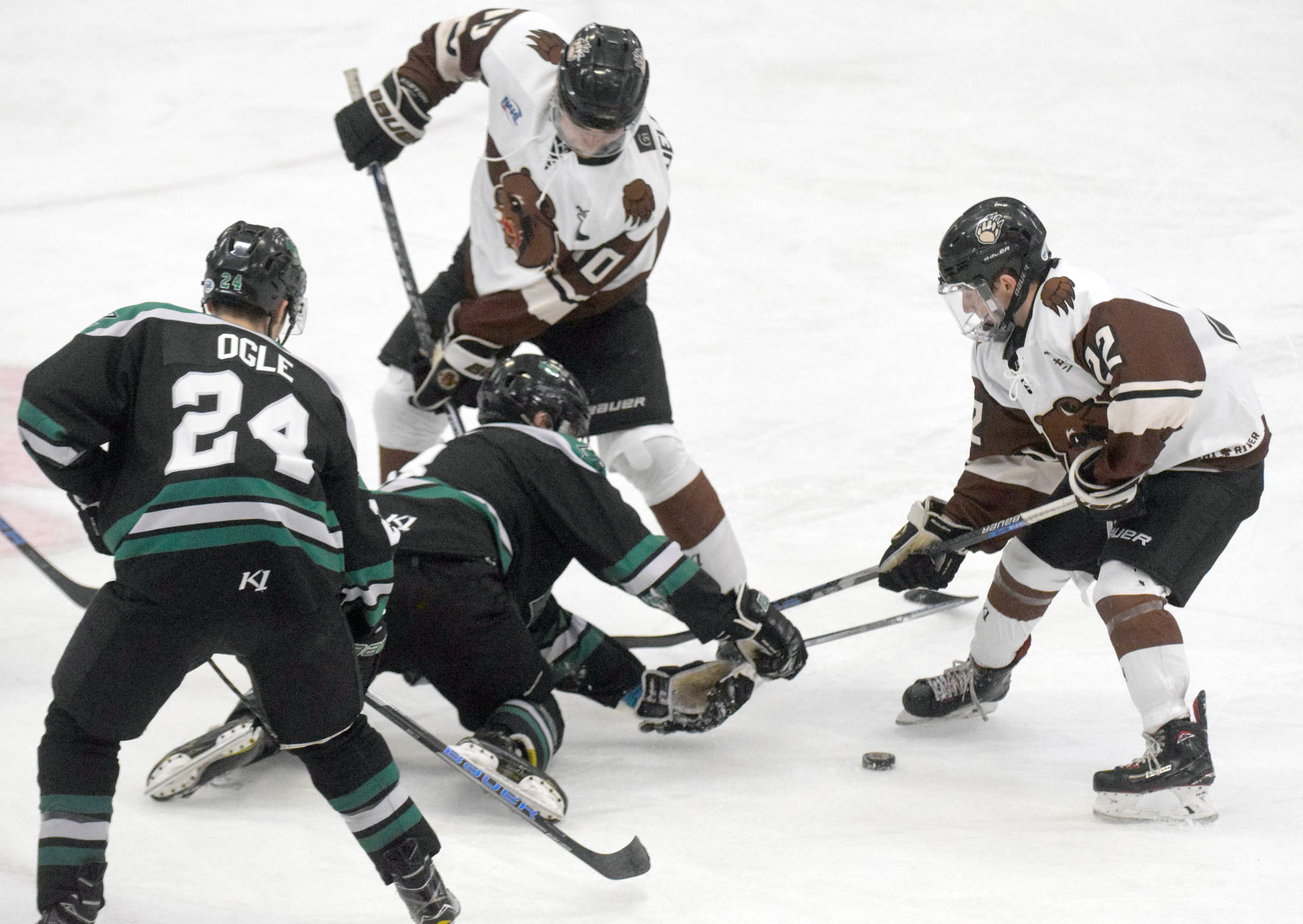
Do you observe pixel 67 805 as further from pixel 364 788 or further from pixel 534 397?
pixel 534 397

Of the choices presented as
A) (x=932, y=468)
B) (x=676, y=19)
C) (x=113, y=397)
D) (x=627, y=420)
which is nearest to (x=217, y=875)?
(x=113, y=397)

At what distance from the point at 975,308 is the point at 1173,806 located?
3.04 feet

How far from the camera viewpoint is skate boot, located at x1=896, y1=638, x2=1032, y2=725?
297 cm

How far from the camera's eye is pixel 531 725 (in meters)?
2.64

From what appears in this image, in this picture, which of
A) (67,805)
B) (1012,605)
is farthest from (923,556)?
(67,805)

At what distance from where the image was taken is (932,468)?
4.13 metres

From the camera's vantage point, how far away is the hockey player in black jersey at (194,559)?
6.17ft

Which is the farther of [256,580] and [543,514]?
[543,514]

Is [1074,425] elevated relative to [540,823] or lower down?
elevated

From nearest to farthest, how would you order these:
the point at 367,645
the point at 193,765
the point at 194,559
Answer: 1. the point at 194,559
2. the point at 367,645
3. the point at 193,765

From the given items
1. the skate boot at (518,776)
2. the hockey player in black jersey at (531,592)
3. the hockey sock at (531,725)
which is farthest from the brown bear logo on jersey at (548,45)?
the skate boot at (518,776)

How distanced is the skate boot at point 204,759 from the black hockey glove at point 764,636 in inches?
35.5

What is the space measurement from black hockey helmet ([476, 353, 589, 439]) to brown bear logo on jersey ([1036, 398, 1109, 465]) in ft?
2.90

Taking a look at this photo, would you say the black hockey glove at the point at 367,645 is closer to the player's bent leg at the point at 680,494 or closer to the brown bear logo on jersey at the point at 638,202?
the player's bent leg at the point at 680,494
